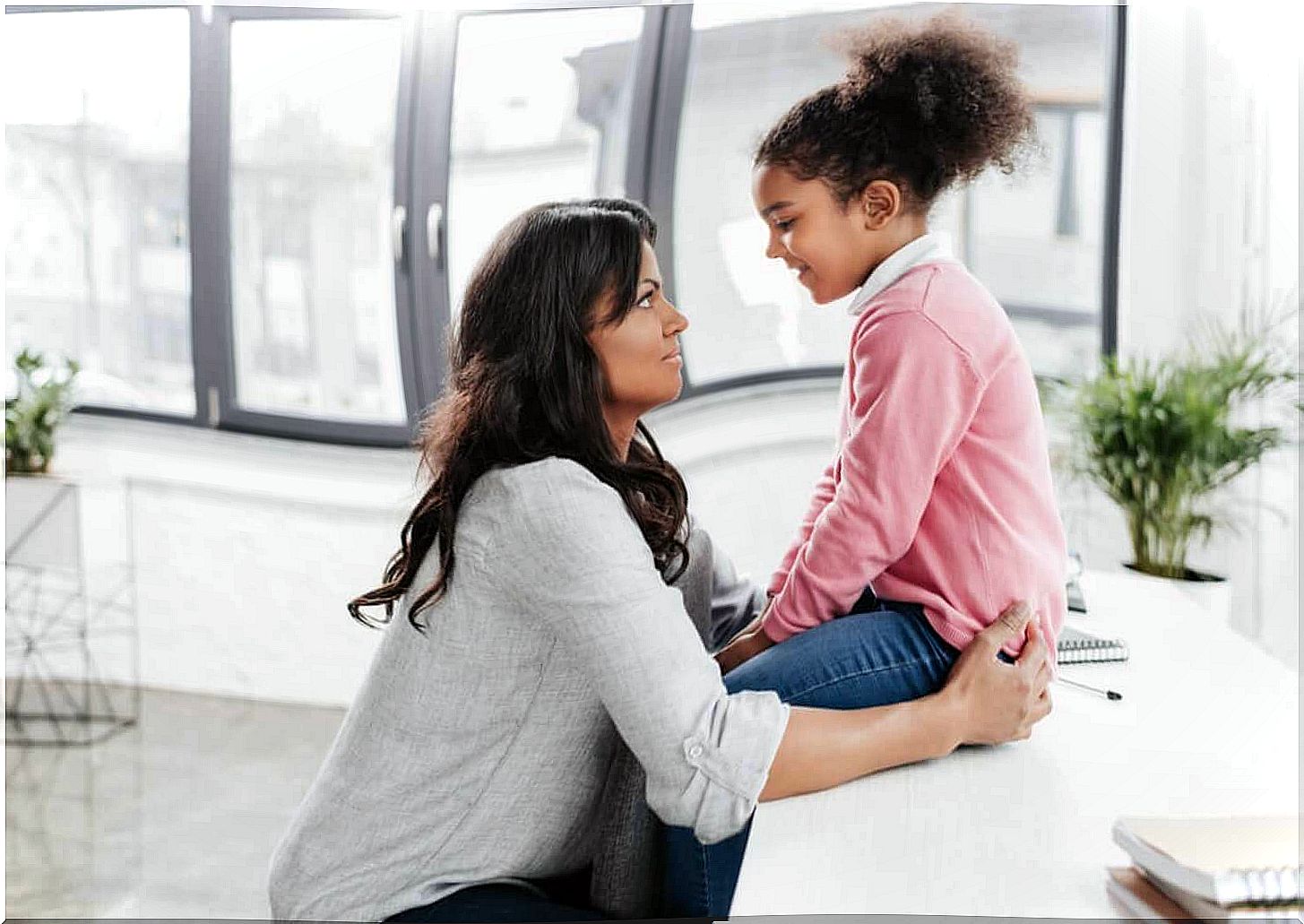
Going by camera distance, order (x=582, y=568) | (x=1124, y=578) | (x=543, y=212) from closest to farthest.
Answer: (x=582, y=568) < (x=543, y=212) < (x=1124, y=578)

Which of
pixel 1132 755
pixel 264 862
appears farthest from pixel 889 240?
pixel 264 862

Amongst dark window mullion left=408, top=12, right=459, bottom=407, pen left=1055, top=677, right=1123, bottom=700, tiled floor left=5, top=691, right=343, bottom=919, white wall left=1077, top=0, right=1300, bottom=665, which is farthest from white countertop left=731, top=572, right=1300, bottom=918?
dark window mullion left=408, top=12, right=459, bottom=407

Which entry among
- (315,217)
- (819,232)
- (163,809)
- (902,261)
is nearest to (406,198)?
(315,217)

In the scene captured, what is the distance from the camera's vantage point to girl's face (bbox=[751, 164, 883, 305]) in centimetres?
140

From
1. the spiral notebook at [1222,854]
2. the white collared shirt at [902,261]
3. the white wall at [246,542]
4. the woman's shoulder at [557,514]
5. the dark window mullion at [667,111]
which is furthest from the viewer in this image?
the white wall at [246,542]

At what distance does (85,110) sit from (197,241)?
42cm

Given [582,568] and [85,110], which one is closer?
[582,568]

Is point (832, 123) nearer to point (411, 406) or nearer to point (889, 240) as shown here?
point (889, 240)

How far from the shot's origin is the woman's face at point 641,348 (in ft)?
3.82

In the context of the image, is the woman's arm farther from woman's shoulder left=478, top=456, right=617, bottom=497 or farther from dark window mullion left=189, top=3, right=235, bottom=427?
dark window mullion left=189, top=3, right=235, bottom=427

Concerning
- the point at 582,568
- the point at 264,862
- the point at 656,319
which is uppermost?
the point at 656,319

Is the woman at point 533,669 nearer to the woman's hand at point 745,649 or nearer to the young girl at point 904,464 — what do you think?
the young girl at point 904,464

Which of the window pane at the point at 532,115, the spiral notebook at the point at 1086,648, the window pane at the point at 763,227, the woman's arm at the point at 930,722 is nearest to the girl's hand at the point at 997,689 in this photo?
the woman's arm at the point at 930,722

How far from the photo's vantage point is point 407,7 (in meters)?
3.15
